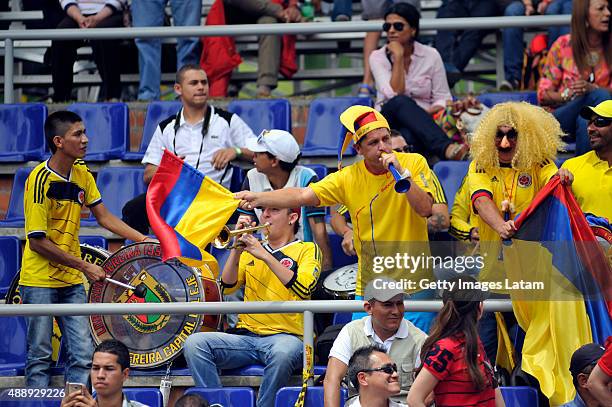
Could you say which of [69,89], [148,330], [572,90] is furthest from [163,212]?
[69,89]

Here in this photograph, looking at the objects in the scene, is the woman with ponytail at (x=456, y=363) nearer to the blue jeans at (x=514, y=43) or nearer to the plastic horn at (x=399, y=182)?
the plastic horn at (x=399, y=182)

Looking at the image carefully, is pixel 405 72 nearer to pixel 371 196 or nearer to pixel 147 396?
pixel 371 196

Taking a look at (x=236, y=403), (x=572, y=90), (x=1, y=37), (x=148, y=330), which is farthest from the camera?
(x=1, y=37)

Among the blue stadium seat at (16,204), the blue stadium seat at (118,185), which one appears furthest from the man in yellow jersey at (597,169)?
the blue stadium seat at (16,204)

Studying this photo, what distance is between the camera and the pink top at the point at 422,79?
442 inches

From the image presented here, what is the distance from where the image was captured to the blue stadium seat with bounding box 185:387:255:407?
8141 millimetres

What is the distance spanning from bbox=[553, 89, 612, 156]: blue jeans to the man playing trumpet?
223cm

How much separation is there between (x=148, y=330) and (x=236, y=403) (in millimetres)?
913

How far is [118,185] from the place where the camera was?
1094 cm

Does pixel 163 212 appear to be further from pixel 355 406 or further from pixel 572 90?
pixel 572 90

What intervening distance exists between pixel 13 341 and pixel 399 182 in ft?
9.69

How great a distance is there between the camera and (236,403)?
8.17 m

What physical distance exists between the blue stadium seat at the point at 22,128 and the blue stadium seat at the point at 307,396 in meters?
→ 4.23

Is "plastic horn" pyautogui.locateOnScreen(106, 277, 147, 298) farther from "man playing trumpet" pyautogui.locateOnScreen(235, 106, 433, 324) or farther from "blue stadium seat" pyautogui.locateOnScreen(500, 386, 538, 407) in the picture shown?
"blue stadium seat" pyautogui.locateOnScreen(500, 386, 538, 407)
